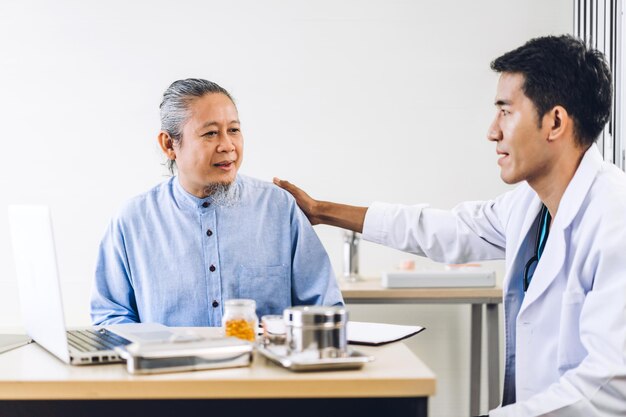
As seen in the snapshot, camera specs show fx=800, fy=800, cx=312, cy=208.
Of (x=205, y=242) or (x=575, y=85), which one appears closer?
(x=575, y=85)

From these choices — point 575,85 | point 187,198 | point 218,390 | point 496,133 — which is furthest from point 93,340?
point 575,85

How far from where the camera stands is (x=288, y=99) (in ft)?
12.5

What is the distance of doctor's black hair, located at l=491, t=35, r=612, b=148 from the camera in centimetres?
198

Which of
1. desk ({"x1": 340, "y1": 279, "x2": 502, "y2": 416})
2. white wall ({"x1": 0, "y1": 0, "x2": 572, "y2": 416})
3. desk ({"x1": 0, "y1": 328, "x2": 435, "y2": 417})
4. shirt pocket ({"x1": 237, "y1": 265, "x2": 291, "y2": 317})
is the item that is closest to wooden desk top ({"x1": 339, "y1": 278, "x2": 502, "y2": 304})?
desk ({"x1": 340, "y1": 279, "x2": 502, "y2": 416})

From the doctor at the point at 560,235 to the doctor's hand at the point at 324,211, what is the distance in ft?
1.43

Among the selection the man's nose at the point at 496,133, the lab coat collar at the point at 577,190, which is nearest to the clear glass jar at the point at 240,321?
the lab coat collar at the point at 577,190

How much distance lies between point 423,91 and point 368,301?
1.19m

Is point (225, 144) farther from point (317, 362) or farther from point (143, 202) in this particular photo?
point (317, 362)

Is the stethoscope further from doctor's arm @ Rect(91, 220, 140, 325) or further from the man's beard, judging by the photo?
doctor's arm @ Rect(91, 220, 140, 325)

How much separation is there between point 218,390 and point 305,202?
1272 mm

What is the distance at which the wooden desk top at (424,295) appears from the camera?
3.06m

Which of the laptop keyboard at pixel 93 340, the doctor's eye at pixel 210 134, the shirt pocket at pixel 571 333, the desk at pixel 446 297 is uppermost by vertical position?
the doctor's eye at pixel 210 134

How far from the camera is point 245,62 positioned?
380 cm

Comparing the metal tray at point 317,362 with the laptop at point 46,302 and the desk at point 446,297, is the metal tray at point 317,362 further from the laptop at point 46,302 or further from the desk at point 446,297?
the desk at point 446,297
